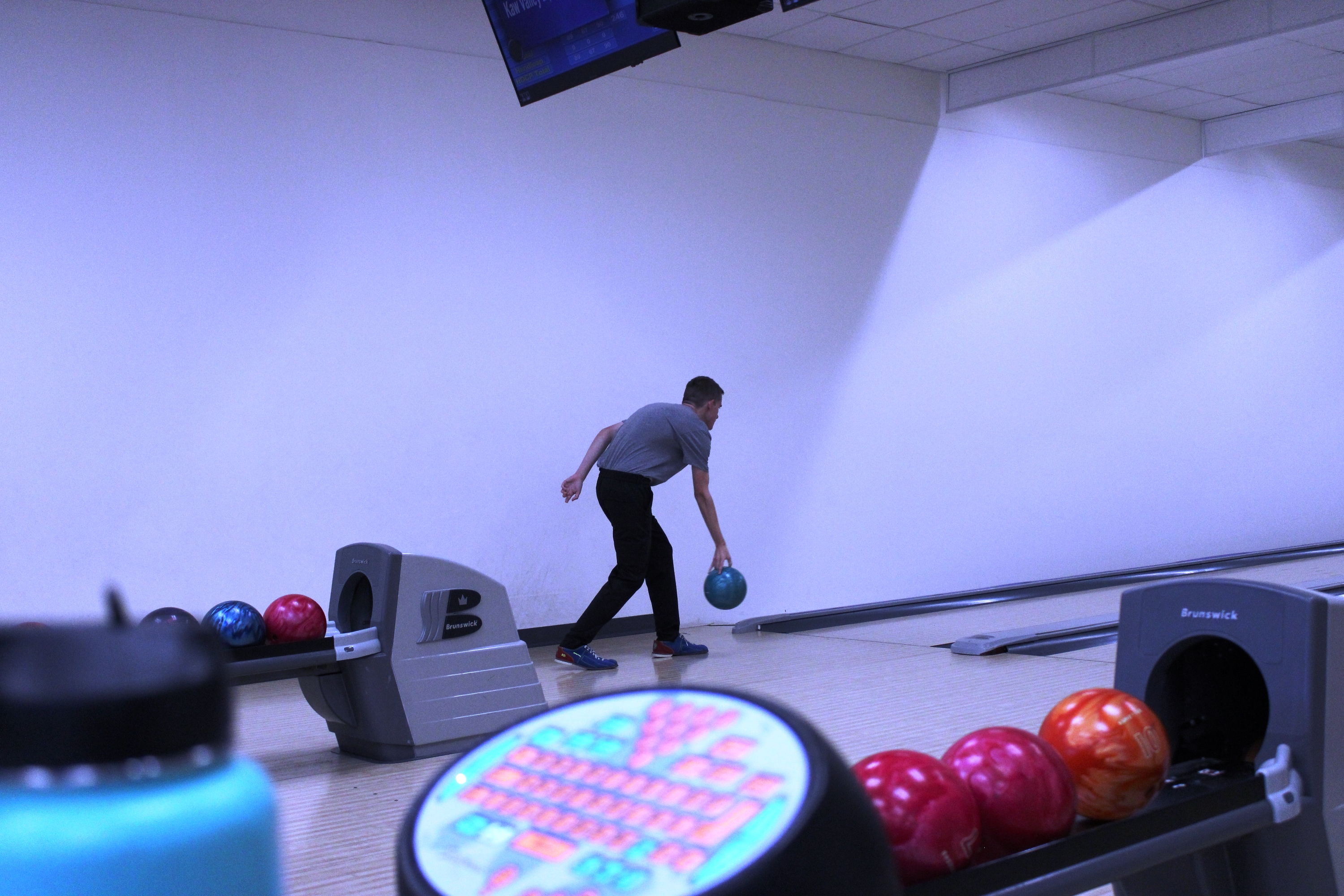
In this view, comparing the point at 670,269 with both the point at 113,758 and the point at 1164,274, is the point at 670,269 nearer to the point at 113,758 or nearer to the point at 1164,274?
the point at 1164,274

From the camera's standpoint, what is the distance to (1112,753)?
1.63 metres

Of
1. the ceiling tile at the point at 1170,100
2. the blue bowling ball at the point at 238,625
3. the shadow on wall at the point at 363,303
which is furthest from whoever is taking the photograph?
the ceiling tile at the point at 1170,100

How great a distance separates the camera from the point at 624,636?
650cm

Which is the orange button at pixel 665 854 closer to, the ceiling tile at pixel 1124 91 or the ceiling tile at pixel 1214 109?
the ceiling tile at pixel 1124 91

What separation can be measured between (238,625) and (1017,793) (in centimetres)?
284

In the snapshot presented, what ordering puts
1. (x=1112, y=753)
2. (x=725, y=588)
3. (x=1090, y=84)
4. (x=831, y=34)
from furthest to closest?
1. (x=1090, y=84)
2. (x=831, y=34)
3. (x=725, y=588)
4. (x=1112, y=753)

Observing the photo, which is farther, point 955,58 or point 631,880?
point 955,58

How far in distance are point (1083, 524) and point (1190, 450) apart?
1.40 metres

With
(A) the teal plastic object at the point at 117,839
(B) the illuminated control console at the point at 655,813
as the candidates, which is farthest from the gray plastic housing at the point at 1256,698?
(A) the teal plastic object at the point at 117,839

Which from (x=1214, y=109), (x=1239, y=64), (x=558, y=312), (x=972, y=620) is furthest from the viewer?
(x=1214, y=109)

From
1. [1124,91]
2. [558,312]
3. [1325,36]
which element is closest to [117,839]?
[558,312]

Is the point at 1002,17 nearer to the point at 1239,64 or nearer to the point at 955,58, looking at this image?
the point at 955,58

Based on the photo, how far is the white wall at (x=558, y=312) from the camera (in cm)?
507

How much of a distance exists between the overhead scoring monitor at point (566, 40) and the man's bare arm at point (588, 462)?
5.61 ft
